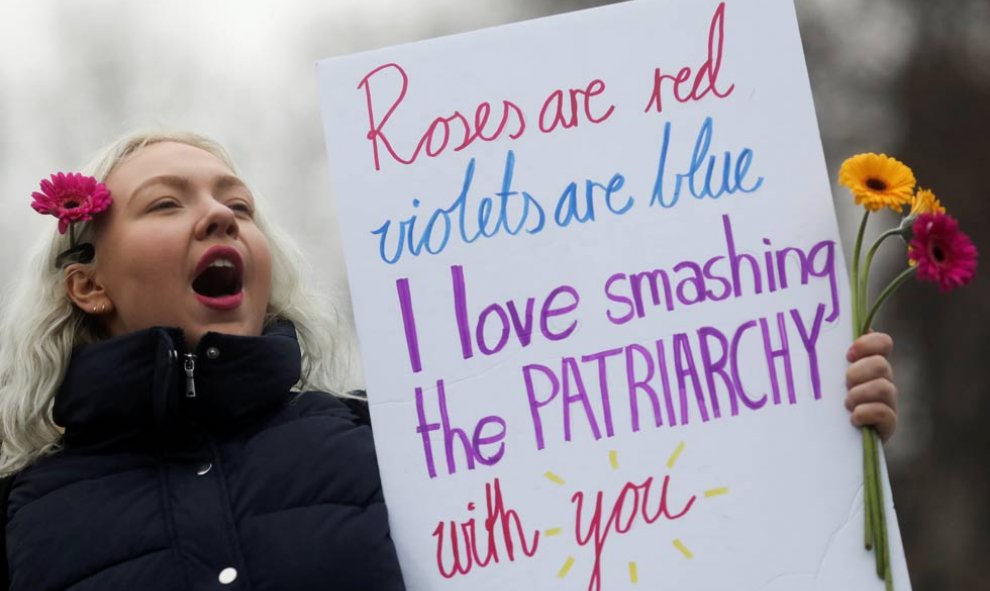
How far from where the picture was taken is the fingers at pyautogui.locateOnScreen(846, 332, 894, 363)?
2129 mm

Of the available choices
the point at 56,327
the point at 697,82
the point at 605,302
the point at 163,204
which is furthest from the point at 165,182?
the point at 697,82

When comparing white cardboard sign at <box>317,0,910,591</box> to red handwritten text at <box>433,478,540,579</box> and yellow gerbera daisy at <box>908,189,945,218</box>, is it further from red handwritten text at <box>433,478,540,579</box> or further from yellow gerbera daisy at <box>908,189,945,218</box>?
yellow gerbera daisy at <box>908,189,945,218</box>

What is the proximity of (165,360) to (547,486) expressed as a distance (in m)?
0.57

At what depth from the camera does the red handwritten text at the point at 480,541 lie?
2115 millimetres

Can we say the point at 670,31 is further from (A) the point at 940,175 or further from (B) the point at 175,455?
(A) the point at 940,175

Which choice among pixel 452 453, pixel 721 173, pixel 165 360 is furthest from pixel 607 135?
pixel 165 360

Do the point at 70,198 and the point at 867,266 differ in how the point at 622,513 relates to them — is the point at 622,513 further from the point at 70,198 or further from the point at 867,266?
the point at 70,198

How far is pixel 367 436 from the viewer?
7.55ft

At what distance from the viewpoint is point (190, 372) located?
225 centimetres

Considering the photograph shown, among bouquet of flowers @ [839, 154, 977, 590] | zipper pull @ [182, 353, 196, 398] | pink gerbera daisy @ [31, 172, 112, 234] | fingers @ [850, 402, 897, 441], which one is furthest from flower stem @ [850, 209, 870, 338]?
pink gerbera daisy @ [31, 172, 112, 234]

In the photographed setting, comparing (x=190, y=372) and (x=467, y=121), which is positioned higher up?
(x=467, y=121)

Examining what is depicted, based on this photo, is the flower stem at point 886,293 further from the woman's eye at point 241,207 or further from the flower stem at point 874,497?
the woman's eye at point 241,207

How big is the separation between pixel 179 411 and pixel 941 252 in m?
1.07

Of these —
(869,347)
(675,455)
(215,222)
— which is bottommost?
(675,455)
